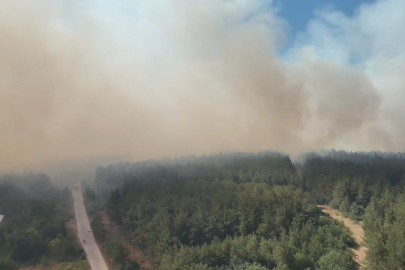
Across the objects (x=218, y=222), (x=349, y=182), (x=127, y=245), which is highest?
(x=349, y=182)

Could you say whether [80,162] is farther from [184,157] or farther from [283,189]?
[283,189]

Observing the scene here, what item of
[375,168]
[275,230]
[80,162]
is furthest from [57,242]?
[375,168]

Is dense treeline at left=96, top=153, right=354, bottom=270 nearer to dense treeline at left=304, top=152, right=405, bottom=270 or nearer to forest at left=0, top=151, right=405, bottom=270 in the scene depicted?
forest at left=0, top=151, right=405, bottom=270

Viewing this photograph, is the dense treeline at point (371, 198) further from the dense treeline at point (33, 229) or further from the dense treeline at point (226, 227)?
the dense treeline at point (33, 229)

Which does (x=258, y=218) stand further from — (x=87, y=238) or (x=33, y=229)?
(x=33, y=229)

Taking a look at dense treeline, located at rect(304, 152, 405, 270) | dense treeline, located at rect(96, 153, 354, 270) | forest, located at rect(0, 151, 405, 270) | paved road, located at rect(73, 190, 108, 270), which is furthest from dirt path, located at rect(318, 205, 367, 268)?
paved road, located at rect(73, 190, 108, 270)

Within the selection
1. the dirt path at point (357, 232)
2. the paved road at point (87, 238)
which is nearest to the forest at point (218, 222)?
the dirt path at point (357, 232)

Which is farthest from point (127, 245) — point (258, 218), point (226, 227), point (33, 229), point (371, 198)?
point (371, 198)
